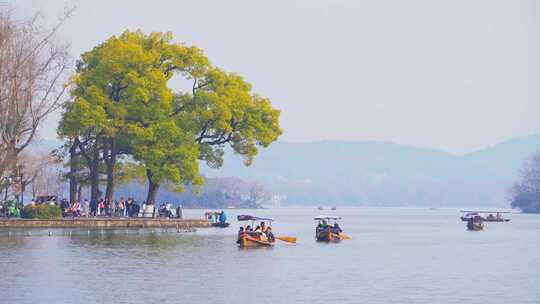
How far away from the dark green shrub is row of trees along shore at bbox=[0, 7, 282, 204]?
367cm

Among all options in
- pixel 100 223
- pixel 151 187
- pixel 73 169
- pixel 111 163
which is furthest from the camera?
pixel 151 187

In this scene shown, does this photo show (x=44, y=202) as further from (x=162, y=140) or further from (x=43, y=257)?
(x=43, y=257)

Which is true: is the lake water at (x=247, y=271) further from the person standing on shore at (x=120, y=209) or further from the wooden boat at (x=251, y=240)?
the person standing on shore at (x=120, y=209)

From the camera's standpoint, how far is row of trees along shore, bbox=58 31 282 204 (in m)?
89.4

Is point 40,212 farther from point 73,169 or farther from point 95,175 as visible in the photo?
point 73,169

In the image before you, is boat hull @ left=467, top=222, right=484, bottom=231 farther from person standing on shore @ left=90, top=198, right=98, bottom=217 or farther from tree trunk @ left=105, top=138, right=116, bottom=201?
person standing on shore @ left=90, top=198, right=98, bottom=217

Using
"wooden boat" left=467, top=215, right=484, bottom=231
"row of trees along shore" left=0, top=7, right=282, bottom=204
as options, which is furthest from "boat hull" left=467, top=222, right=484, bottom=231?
"row of trees along shore" left=0, top=7, right=282, bottom=204

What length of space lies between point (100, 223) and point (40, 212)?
206 inches

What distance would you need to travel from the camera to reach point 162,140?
91250mm

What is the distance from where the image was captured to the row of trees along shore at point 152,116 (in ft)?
293

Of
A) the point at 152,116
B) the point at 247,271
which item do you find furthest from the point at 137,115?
the point at 247,271

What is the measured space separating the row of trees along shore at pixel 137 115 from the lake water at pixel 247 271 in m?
11.4

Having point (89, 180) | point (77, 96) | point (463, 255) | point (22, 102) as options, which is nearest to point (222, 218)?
point (89, 180)

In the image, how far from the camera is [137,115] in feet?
299
